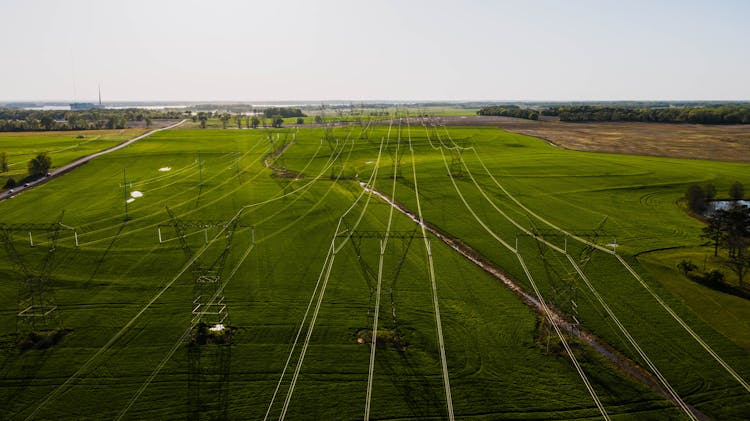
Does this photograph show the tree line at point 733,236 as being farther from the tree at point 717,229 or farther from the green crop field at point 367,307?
the green crop field at point 367,307

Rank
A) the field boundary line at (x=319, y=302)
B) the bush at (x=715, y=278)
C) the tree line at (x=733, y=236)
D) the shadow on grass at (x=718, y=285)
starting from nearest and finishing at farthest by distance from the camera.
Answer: the field boundary line at (x=319, y=302) → the shadow on grass at (x=718, y=285) → the bush at (x=715, y=278) → the tree line at (x=733, y=236)

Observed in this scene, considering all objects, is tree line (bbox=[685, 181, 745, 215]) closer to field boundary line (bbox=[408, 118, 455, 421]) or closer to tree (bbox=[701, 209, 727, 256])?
tree (bbox=[701, 209, 727, 256])

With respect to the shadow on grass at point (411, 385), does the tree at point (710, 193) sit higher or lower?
higher

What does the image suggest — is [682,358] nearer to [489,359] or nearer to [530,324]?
[530,324]

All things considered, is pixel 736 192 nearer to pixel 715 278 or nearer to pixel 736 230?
pixel 736 230

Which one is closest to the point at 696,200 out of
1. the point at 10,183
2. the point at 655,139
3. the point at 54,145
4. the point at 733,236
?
the point at 733,236

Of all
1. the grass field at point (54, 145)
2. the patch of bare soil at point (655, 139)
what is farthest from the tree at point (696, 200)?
the grass field at point (54, 145)

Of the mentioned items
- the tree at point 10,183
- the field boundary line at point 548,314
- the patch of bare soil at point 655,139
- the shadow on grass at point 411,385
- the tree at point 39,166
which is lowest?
the shadow on grass at point 411,385

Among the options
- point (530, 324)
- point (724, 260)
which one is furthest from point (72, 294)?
point (724, 260)

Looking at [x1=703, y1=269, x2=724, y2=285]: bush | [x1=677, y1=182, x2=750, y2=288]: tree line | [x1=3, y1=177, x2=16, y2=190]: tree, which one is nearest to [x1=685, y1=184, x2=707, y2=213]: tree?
[x1=677, y1=182, x2=750, y2=288]: tree line
